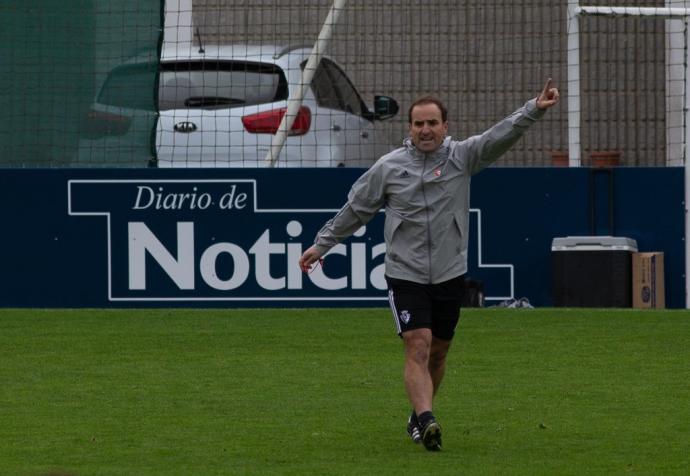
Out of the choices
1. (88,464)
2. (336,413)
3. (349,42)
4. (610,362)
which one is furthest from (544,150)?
(88,464)

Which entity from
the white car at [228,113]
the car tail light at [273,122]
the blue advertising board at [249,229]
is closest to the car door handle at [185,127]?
the white car at [228,113]

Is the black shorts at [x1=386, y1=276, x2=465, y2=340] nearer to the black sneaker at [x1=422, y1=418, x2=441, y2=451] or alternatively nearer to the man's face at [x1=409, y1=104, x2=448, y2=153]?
the black sneaker at [x1=422, y1=418, x2=441, y2=451]

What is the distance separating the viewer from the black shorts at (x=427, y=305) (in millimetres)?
7688

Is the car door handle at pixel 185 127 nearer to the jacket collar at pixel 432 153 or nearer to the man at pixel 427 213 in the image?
the man at pixel 427 213

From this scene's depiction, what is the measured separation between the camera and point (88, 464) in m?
7.19

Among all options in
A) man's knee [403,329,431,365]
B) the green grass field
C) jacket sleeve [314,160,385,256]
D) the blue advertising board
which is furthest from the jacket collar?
the blue advertising board

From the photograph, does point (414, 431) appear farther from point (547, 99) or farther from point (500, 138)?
point (547, 99)

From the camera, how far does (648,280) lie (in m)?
13.9

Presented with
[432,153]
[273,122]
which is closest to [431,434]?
[432,153]

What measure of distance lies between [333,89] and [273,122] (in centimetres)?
69

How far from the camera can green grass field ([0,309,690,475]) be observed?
734 centimetres

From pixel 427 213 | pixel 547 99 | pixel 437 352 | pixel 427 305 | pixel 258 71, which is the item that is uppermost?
pixel 258 71

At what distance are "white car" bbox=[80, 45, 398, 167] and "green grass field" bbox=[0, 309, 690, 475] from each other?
1479 millimetres

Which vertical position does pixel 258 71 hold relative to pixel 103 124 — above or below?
above
